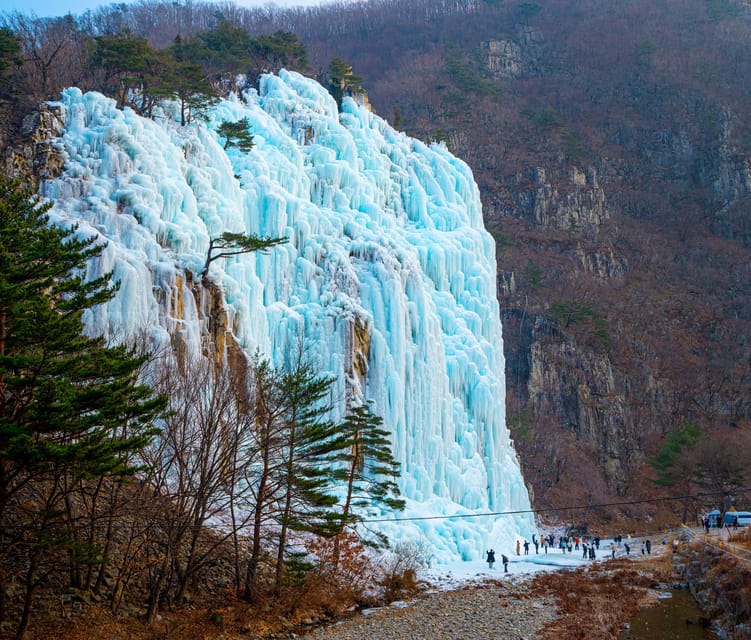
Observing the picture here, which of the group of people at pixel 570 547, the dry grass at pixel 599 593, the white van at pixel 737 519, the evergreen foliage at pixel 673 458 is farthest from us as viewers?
the evergreen foliage at pixel 673 458

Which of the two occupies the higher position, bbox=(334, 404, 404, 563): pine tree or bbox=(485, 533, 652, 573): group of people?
bbox=(334, 404, 404, 563): pine tree

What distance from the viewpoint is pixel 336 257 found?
30750mm

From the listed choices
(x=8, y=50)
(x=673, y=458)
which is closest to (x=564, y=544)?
(x=673, y=458)

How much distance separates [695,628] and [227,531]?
13.0m

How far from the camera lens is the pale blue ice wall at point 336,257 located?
80.0 ft

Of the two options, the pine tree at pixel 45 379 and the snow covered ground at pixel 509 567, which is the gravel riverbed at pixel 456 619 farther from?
the pine tree at pixel 45 379

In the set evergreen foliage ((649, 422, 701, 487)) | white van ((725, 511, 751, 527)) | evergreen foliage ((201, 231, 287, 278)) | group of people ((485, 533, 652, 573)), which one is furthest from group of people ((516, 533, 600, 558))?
evergreen foliage ((201, 231, 287, 278))

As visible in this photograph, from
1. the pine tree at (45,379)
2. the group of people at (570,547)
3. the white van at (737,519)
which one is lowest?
the group of people at (570,547)

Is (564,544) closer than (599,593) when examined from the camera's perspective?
No

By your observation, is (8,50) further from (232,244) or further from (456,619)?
(456,619)

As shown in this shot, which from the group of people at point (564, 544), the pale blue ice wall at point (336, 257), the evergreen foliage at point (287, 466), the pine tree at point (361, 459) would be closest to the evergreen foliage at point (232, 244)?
the pale blue ice wall at point (336, 257)

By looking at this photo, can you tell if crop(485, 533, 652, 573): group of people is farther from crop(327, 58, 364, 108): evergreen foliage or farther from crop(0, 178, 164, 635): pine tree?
crop(327, 58, 364, 108): evergreen foliage

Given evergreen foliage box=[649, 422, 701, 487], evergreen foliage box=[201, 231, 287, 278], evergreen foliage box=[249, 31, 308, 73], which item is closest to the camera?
evergreen foliage box=[201, 231, 287, 278]

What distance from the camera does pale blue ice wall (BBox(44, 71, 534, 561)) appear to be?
24391 mm
